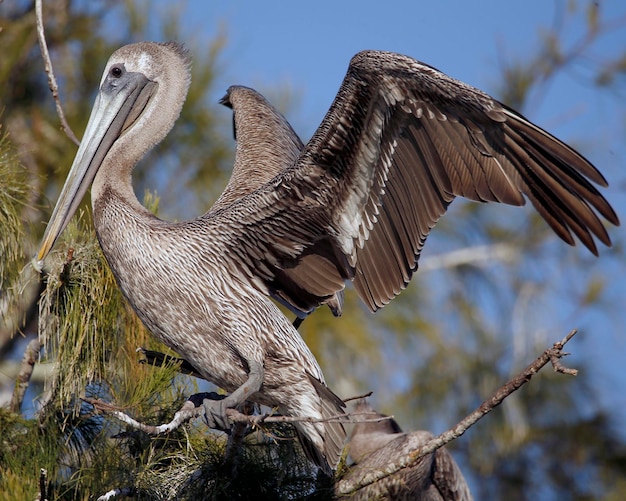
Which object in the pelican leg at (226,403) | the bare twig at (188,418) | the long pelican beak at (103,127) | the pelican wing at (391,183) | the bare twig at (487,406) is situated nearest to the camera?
the bare twig at (487,406)

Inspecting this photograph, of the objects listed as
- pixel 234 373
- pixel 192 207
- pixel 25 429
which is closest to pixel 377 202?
pixel 234 373

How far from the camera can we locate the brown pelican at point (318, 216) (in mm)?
3869

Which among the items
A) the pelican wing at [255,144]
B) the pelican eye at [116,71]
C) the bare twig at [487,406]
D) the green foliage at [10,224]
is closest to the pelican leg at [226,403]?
the bare twig at [487,406]

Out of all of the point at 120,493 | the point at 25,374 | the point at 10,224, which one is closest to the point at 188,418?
the point at 120,493

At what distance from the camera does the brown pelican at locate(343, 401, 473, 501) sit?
168 inches

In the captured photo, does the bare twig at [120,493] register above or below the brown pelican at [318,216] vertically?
below

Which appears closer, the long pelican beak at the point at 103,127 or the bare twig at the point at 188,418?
the bare twig at the point at 188,418

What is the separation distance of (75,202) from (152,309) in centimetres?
67

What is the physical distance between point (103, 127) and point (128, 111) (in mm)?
137

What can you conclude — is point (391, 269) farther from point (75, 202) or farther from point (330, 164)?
point (75, 202)

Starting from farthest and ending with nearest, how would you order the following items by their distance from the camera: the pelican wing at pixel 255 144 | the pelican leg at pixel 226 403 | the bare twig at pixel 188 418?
1. the pelican wing at pixel 255 144
2. the pelican leg at pixel 226 403
3. the bare twig at pixel 188 418

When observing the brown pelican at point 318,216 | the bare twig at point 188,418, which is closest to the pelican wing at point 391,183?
the brown pelican at point 318,216

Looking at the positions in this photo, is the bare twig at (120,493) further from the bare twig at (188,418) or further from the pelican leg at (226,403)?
the pelican leg at (226,403)

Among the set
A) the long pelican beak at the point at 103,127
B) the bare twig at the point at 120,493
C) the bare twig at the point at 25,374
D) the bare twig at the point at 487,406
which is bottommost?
the bare twig at the point at 120,493
